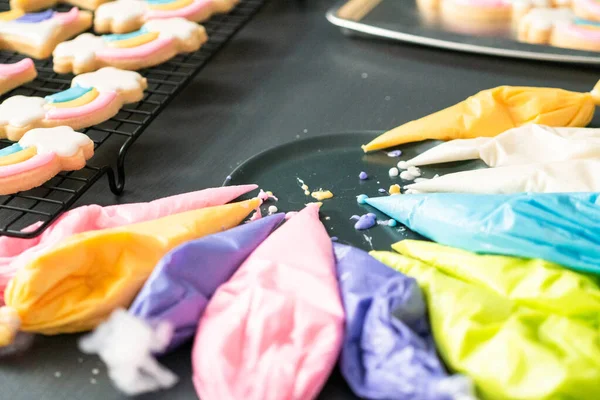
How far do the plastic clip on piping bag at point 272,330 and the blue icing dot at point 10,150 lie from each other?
1.21 ft

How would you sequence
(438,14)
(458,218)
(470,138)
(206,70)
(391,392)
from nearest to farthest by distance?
(391,392) < (458,218) < (470,138) < (206,70) < (438,14)

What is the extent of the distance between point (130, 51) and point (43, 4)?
0.33m

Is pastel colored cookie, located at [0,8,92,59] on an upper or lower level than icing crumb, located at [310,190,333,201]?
upper

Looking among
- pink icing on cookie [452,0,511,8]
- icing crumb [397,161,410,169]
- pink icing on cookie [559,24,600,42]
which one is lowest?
icing crumb [397,161,410,169]

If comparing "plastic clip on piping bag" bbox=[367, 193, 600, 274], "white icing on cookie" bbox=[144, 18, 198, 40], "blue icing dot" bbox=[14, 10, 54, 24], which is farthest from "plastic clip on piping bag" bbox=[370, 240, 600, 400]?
"blue icing dot" bbox=[14, 10, 54, 24]

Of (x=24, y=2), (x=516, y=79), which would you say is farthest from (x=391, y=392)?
(x=24, y=2)

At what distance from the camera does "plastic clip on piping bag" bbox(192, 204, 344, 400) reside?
634 millimetres

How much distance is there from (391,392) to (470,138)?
0.47 metres

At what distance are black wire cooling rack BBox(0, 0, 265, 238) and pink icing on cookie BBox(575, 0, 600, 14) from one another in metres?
0.60

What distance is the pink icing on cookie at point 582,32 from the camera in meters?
1.17

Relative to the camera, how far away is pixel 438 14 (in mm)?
1365

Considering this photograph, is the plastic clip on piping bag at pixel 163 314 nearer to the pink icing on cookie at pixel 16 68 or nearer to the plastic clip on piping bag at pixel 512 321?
the plastic clip on piping bag at pixel 512 321

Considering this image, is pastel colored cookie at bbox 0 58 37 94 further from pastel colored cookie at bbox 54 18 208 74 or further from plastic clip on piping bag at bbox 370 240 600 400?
plastic clip on piping bag at bbox 370 240 600 400

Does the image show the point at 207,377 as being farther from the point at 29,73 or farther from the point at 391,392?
the point at 29,73
